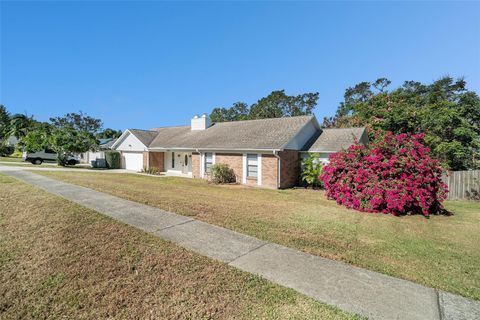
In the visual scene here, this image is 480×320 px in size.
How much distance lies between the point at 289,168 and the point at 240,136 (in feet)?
16.0

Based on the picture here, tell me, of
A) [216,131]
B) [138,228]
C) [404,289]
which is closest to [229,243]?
[138,228]

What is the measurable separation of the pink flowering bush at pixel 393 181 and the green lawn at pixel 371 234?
1.97 ft

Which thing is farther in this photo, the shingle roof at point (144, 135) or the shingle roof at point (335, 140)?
the shingle roof at point (144, 135)

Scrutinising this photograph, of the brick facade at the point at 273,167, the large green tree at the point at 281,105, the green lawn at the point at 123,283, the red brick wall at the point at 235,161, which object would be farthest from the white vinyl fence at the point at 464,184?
the large green tree at the point at 281,105

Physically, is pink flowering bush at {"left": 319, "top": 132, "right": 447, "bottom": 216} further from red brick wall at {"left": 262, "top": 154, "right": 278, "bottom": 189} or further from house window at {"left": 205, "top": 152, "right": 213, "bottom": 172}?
house window at {"left": 205, "top": 152, "right": 213, "bottom": 172}

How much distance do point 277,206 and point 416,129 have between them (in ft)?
51.1

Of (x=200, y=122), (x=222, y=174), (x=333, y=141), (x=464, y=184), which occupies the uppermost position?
(x=200, y=122)

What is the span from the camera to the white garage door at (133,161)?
24844mm

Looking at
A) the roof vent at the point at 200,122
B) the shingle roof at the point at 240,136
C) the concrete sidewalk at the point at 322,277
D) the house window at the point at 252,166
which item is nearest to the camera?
the concrete sidewalk at the point at 322,277

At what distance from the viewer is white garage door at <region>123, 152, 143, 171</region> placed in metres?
24.8

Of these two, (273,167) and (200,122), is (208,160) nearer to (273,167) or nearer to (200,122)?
(273,167)

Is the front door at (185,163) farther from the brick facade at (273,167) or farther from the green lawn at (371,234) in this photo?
the green lawn at (371,234)

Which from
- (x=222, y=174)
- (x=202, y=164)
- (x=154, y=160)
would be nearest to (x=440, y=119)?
(x=222, y=174)

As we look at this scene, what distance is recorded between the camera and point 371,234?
20.5 ft
